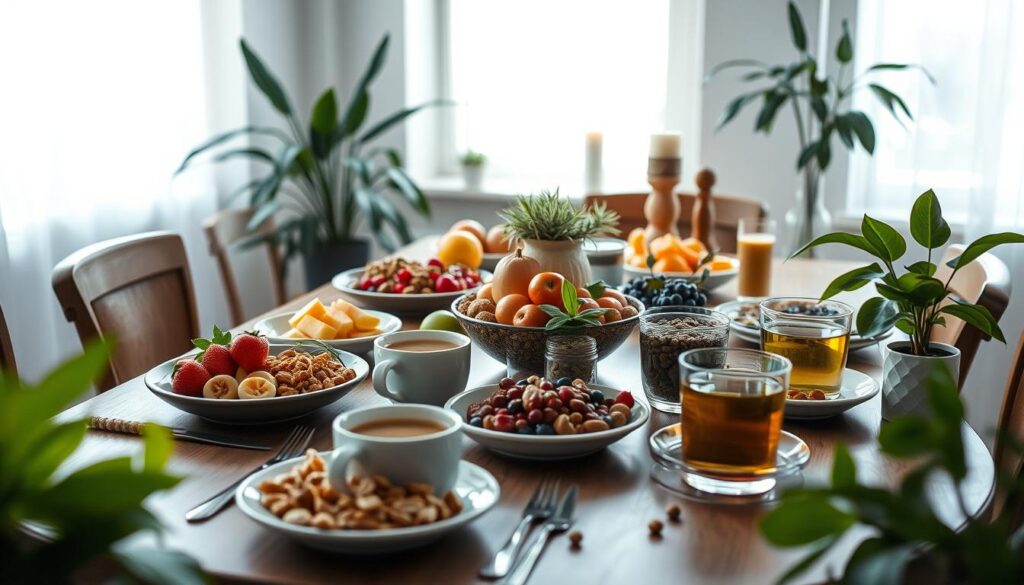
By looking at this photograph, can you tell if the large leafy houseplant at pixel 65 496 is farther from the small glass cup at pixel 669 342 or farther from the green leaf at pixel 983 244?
the green leaf at pixel 983 244

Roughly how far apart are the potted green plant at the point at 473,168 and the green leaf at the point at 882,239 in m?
2.55

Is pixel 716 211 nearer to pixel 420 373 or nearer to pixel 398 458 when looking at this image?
pixel 420 373

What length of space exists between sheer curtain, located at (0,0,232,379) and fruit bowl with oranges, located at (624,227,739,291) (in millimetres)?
1608

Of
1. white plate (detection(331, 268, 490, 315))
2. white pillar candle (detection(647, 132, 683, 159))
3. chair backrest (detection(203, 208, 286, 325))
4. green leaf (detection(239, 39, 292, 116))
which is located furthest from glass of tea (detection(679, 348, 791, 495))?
green leaf (detection(239, 39, 292, 116))

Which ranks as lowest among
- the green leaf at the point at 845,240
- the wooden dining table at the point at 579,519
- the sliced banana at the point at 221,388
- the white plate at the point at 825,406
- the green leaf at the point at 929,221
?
the wooden dining table at the point at 579,519

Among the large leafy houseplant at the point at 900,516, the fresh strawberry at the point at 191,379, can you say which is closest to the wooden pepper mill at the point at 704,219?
the fresh strawberry at the point at 191,379

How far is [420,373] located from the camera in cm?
128

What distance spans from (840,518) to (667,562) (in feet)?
0.90

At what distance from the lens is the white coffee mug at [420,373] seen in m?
1.28

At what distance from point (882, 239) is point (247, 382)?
815 millimetres

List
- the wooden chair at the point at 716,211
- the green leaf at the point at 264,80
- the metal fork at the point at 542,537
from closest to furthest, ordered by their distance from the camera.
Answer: the metal fork at the point at 542,537 → the wooden chair at the point at 716,211 → the green leaf at the point at 264,80

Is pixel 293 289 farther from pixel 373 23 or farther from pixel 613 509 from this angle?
pixel 613 509

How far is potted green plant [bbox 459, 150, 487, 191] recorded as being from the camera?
3.71m

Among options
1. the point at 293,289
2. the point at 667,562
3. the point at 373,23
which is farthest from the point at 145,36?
the point at 667,562
